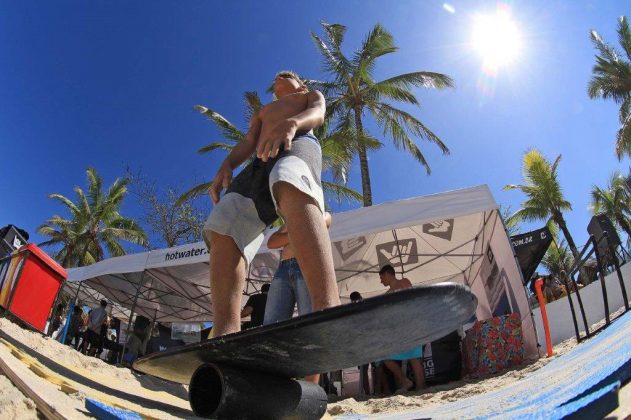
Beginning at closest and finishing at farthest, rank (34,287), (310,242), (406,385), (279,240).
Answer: (310,242), (279,240), (34,287), (406,385)

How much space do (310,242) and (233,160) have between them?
807 mm

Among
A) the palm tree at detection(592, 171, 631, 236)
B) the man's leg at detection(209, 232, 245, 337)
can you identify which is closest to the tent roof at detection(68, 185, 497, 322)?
the man's leg at detection(209, 232, 245, 337)

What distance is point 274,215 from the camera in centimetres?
167

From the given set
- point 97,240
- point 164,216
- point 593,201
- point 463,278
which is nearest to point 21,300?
point 463,278

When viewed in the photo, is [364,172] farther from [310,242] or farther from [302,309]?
[310,242]

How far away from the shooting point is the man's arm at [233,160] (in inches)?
73.4

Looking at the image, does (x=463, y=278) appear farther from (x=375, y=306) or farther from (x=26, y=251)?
(x=375, y=306)

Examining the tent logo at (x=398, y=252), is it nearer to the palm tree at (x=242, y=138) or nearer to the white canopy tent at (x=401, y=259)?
the white canopy tent at (x=401, y=259)

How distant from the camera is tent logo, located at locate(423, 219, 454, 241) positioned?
6.90 metres

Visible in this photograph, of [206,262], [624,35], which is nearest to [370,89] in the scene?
[206,262]

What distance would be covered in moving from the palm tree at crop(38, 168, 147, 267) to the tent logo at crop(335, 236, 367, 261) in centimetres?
1785

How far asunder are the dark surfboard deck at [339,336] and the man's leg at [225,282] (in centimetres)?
20

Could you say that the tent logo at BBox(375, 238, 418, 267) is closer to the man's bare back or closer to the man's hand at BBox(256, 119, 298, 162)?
the man's bare back

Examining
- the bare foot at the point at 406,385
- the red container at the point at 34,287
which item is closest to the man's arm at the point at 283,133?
the red container at the point at 34,287
